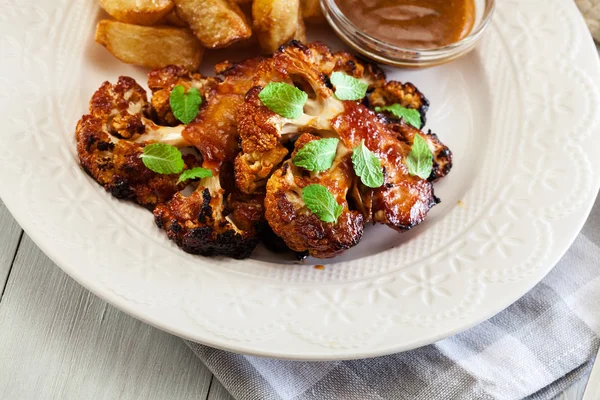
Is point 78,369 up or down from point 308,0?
down

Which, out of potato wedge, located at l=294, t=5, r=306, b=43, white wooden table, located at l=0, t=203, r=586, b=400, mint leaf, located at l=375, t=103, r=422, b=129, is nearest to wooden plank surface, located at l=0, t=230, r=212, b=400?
white wooden table, located at l=0, t=203, r=586, b=400

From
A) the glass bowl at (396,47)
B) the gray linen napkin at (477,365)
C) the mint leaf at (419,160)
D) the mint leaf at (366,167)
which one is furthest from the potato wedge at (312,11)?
the gray linen napkin at (477,365)

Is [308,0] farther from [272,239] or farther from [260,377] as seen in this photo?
[260,377]

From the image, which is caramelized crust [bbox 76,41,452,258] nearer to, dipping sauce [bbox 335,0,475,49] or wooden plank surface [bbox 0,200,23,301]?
dipping sauce [bbox 335,0,475,49]

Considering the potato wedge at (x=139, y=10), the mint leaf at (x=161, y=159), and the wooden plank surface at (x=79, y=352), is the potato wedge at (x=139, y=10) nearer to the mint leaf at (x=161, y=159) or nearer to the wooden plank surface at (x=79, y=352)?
the mint leaf at (x=161, y=159)

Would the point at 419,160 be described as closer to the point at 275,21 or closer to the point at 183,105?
the point at 275,21

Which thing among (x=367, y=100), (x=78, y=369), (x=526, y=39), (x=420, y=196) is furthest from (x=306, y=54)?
(x=78, y=369)
